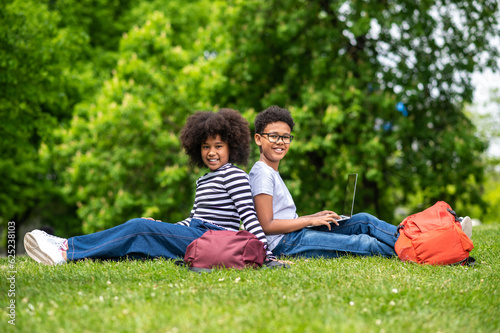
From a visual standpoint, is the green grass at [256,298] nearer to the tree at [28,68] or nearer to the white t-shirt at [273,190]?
the white t-shirt at [273,190]

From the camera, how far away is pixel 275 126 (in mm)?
5172

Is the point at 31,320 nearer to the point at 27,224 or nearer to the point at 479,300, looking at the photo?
the point at 479,300

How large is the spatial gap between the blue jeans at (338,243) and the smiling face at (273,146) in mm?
813

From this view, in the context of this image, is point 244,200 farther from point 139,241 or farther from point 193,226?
point 139,241

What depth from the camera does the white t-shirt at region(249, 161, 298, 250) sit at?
4.77 m

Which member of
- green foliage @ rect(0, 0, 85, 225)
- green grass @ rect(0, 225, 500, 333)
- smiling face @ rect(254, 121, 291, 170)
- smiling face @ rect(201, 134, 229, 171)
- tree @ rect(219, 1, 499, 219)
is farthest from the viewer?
tree @ rect(219, 1, 499, 219)

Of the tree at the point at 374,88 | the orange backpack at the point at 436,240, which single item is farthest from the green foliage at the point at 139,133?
the orange backpack at the point at 436,240

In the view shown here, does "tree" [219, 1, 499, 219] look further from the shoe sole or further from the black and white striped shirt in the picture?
the shoe sole

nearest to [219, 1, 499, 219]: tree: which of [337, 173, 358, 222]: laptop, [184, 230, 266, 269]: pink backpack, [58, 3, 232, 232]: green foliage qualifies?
[58, 3, 232, 232]: green foliage

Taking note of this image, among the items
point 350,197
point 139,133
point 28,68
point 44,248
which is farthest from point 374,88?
point 44,248

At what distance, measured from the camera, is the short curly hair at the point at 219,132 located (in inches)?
201

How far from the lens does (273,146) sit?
5102mm

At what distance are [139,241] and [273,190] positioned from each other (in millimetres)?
1436

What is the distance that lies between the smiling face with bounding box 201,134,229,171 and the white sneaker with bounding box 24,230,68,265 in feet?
5.42
